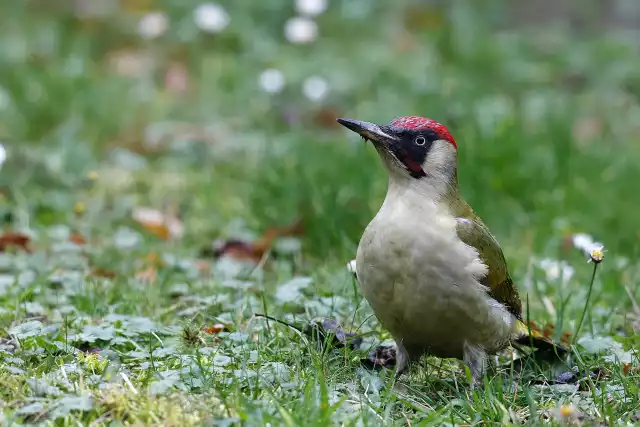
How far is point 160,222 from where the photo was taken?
5.96 m

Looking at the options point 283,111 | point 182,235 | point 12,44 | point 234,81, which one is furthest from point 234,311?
point 12,44

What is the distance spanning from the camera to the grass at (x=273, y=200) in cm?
341

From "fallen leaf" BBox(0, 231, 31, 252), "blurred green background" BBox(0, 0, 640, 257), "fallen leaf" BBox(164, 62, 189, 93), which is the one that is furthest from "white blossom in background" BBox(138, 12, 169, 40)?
"fallen leaf" BBox(0, 231, 31, 252)

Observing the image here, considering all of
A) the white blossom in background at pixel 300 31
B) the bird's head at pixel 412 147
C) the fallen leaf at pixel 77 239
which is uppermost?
the bird's head at pixel 412 147

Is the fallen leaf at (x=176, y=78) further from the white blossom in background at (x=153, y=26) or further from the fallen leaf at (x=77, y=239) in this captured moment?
the fallen leaf at (x=77, y=239)

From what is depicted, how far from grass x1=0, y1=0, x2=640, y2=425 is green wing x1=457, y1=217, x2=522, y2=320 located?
293 mm

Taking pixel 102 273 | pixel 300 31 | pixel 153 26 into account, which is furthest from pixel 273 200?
pixel 153 26

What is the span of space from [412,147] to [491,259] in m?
0.50

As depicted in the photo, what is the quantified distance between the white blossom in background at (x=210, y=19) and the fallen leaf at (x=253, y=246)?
407 centimetres

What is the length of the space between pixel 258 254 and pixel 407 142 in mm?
1931

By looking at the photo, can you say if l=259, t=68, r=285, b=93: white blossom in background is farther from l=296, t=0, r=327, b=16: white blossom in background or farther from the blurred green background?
l=296, t=0, r=327, b=16: white blossom in background

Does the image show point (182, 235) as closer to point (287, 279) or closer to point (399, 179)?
point (287, 279)

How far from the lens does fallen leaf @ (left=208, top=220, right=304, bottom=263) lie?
5477 millimetres

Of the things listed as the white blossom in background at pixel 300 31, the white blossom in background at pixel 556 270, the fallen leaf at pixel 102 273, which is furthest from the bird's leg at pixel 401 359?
the white blossom in background at pixel 300 31
